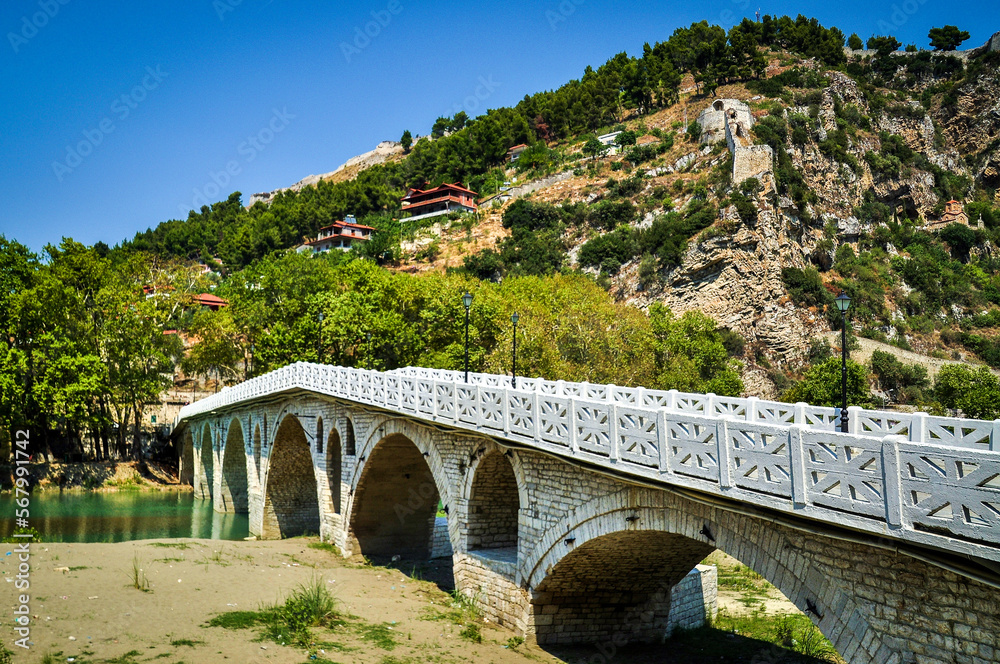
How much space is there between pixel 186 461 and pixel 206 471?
5.91m

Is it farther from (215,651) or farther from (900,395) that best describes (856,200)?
(215,651)

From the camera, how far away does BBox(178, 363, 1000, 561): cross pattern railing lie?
19.4 ft

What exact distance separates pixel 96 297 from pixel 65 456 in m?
11.1

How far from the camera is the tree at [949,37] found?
335ft

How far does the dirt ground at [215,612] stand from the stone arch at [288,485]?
377 inches

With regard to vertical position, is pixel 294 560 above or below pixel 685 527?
below

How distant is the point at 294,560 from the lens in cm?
2091

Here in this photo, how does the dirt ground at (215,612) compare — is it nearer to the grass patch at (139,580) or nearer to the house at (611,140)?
the grass patch at (139,580)

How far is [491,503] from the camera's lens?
1605cm

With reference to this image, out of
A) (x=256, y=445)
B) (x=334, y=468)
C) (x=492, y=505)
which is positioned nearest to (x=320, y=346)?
(x=256, y=445)

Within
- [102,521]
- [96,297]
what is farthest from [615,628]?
[96,297]

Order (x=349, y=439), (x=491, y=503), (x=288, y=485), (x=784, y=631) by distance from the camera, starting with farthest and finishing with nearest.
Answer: (x=288, y=485), (x=349, y=439), (x=491, y=503), (x=784, y=631)

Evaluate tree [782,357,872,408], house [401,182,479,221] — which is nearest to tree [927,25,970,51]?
house [401,182,479,221]

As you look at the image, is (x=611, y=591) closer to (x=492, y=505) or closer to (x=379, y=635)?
(x=492, y=505)
